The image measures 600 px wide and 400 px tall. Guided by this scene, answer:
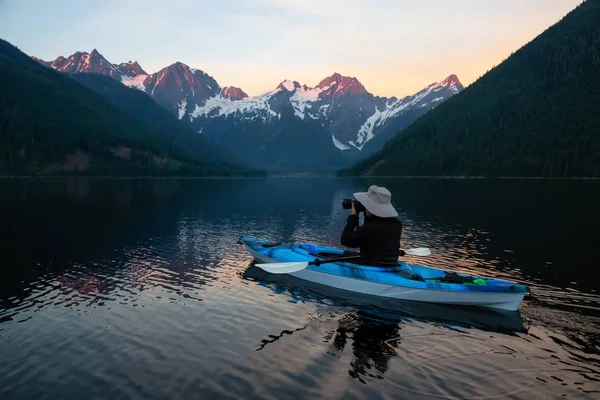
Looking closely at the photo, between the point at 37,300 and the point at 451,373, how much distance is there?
19.1m

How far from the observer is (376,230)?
797 inches

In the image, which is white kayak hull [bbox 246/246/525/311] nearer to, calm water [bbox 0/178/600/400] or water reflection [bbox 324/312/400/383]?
calm water [bbox 0/178/600/400]

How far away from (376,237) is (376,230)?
0.60 metres

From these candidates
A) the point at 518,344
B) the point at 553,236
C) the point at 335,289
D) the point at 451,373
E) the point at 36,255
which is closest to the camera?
the point at 451,373

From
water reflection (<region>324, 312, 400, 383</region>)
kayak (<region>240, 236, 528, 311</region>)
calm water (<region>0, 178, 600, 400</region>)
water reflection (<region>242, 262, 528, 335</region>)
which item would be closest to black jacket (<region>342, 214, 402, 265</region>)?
kayak (<region>240, 236, 528, 311</region>)

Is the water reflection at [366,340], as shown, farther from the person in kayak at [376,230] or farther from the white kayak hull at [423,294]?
the person in kayak at [376,230]

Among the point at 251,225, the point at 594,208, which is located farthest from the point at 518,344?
the point at 594,208

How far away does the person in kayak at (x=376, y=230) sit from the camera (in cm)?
1975

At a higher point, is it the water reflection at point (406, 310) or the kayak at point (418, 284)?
the kayak at point (418, 284)

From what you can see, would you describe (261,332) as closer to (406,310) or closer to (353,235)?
(353,235)

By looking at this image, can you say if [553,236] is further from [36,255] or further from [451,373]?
[36,255]

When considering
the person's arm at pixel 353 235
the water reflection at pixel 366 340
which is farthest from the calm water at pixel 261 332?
the person's arm at pixel 353 235

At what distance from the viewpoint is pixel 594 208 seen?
6481 cm

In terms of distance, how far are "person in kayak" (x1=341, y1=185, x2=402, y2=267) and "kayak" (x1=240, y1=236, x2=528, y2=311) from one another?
666mm
